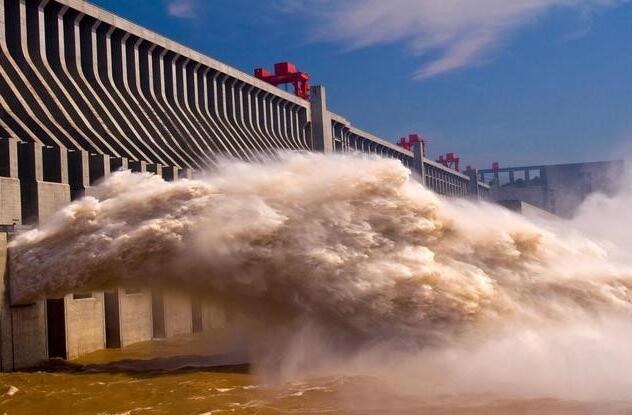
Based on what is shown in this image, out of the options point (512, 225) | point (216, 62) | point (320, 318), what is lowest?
point (320, 318)

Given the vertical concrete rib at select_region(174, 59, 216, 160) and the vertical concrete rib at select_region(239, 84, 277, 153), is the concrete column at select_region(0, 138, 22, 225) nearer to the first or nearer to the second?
the vertical concrete rib at select_region(174, 59, 216, 160)

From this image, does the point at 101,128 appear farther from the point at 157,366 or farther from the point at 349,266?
the point at 349,266

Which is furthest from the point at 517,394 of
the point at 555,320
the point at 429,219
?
the point at 429,219

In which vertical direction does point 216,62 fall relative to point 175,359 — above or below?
above

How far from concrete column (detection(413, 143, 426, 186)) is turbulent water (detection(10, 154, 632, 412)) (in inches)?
3289

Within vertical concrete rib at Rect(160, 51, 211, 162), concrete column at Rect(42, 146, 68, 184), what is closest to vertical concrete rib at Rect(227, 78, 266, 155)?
vertical concrete rib at Rect(160, 51, 211, 162)

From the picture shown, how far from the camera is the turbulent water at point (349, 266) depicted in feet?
74.5

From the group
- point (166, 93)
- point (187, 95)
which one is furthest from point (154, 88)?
point (187, 95)

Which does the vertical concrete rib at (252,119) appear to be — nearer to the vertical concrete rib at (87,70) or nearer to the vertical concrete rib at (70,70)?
the vertical concrete rib at (87,70)

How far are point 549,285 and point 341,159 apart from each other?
8017 mm

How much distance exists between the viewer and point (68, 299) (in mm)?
27766

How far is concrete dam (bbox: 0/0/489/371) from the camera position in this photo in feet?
91.5

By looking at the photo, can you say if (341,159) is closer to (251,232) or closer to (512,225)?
(251,232)

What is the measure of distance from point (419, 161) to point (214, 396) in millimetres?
93293
